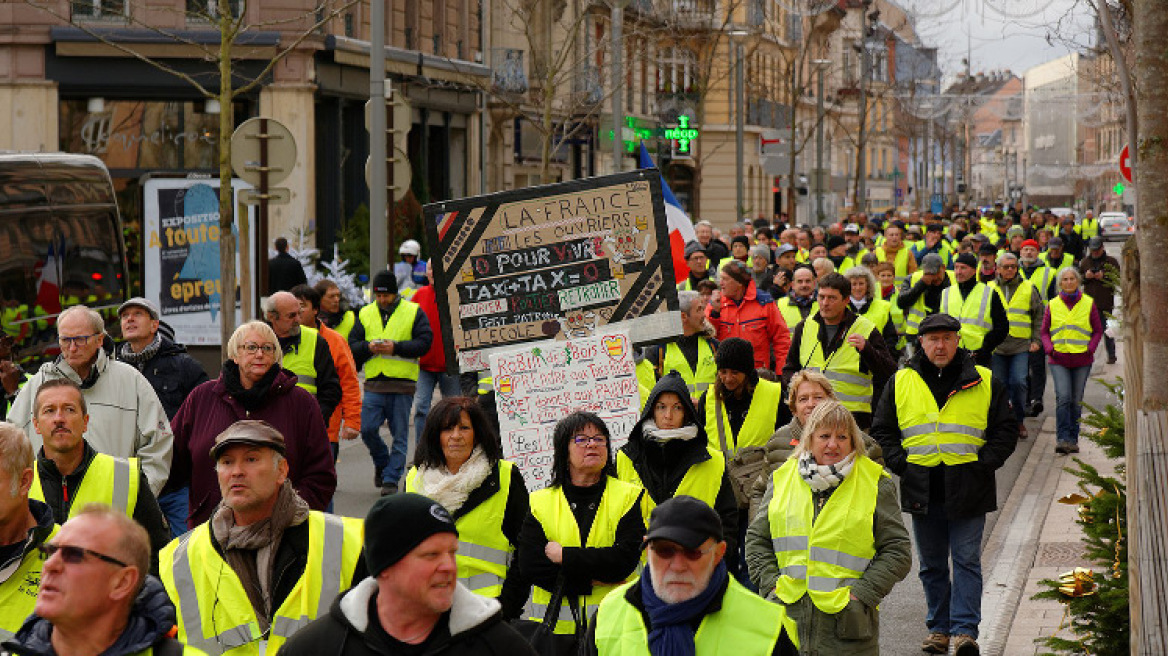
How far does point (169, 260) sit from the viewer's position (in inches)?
682

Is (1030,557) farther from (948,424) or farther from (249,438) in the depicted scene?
(249,438)

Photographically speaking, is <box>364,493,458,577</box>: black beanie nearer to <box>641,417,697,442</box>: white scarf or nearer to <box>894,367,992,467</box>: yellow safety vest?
<box>641,417,697,442</box>: white scarf

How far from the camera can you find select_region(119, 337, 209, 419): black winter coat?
366 inches

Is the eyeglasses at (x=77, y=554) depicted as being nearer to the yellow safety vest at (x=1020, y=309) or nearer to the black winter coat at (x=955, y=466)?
the black winter coat at (x=955, y=466)

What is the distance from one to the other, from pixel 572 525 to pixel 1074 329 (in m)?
10.5

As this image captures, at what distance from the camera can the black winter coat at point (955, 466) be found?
8.85 meters

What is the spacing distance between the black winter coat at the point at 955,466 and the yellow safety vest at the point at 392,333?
5248 millimetres

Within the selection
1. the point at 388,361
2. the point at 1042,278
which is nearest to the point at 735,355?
the point at 388,361

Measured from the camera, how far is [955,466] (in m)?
8.86

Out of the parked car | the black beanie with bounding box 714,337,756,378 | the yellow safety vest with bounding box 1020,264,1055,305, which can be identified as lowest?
the black beanie with bounding box 714,337,756,378

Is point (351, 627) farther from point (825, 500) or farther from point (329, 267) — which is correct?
point (329, 267)

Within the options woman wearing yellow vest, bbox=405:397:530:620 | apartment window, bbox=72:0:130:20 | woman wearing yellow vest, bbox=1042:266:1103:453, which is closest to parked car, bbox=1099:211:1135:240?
apartment window, bbox=72:0:130:20

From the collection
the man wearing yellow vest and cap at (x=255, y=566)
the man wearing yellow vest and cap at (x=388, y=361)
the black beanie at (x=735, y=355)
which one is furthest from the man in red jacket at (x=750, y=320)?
the man wearing yellow vest and cap at (x=255, y=566)

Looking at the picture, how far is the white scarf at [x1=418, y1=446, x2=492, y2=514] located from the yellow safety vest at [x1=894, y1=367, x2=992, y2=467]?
2.93m
